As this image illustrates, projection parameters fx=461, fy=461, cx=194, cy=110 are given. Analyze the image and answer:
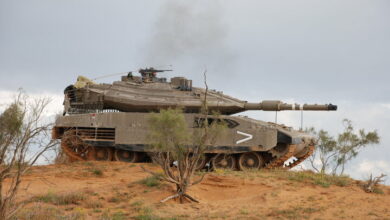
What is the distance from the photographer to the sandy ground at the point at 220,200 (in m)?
12.8

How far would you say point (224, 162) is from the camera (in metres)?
21.4

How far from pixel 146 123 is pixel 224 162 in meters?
4.11

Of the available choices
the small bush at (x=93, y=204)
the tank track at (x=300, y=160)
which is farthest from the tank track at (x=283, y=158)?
the small bush at (x=93, y=204)

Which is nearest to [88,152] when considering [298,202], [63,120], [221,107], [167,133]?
[63,120]

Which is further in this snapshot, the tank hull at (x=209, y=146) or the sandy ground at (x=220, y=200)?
the tank hull at (x=209, y=146)

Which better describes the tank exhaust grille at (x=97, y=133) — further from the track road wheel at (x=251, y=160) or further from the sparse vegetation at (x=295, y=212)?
the sparse vegetation at (x=295, y=212)

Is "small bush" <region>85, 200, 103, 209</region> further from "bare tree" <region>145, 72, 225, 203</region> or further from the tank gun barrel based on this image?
the tank gun barrel

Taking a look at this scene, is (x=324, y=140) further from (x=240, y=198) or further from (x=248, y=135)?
(x=240, y=198)

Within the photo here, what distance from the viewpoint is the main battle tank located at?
20875 mm

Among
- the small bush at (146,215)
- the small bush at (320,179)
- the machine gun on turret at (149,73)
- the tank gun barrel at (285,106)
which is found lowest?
the small bush at (146,215)

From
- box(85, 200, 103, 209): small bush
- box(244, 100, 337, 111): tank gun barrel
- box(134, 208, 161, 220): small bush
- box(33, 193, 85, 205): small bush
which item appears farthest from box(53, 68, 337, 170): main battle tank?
box(134, 208, 161, 220): small bush

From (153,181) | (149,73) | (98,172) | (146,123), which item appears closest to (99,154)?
(146,123)

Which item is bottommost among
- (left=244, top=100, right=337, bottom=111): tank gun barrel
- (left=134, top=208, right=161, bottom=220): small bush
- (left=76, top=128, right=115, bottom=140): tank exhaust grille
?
(left=134, top=208, right=161, bottom=220): small bush

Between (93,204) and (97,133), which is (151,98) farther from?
(93,204)
